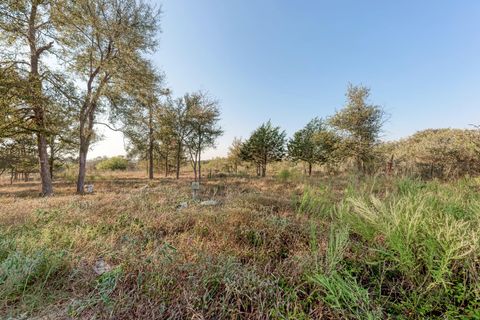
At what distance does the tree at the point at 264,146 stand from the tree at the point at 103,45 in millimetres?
14246

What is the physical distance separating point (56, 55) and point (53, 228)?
930 centimetres

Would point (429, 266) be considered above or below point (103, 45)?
below

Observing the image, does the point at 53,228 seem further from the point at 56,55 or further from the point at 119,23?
the point at 119,23

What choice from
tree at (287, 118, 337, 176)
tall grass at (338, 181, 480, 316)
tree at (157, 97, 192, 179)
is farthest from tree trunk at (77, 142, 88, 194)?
tree at (287, 118, 337, 176)

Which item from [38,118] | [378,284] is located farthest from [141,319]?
[38,118]

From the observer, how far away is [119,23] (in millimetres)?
8805

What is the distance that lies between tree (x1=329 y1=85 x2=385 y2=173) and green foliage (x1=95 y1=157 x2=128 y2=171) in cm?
3943

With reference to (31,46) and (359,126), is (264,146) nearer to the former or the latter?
(359,126)

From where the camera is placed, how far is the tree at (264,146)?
21547mm

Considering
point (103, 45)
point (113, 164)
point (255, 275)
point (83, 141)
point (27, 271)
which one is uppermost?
point (103, 45)

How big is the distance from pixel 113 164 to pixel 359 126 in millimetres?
41612

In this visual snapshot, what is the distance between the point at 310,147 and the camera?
20.5m

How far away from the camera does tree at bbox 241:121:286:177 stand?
2155 cm

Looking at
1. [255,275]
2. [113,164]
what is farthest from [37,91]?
[113,164]
